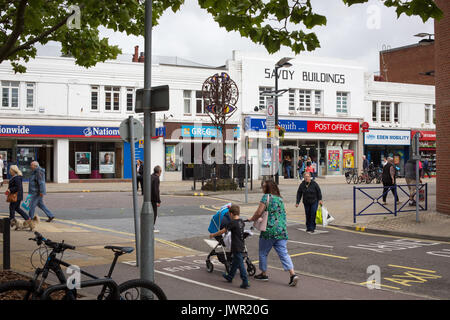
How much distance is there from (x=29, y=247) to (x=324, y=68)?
111 feet

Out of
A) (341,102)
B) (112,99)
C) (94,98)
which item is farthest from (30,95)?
(341,102)

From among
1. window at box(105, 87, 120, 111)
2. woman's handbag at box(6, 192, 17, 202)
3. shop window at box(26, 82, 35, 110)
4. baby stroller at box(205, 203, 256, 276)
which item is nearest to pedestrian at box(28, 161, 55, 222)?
woman's handbag at box(6, 192, 17, 202)

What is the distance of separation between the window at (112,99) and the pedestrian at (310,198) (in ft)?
75.6

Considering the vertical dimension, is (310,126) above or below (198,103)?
below

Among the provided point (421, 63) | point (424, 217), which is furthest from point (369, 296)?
point (421, 63)

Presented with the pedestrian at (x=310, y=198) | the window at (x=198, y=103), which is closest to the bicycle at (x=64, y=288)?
the pedestrian at (x=310, y=198)

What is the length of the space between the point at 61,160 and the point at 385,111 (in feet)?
91.1

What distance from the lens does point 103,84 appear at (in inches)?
1307

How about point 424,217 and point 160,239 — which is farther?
point 424,217

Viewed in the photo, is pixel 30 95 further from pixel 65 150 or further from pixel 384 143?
pixel 384 143

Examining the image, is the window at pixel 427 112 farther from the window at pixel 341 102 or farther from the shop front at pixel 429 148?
the window at pixel 341 102

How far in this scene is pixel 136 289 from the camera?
512cm
